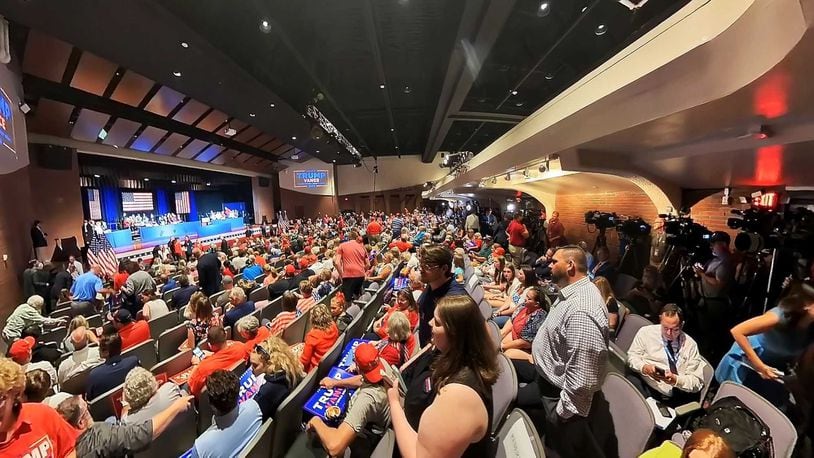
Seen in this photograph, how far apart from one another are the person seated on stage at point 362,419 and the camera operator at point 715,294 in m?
3.40

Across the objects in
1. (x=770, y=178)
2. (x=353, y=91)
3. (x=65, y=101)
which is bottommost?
(x=770, y=178)

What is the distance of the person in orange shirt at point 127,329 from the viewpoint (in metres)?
3.99

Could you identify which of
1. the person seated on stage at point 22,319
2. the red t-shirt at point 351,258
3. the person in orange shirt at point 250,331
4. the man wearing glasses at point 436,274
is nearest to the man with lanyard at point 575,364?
the man wearing glasses at point 436,274

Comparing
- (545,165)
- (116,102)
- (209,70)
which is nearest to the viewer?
(545,165)

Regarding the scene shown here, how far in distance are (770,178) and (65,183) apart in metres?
14.6

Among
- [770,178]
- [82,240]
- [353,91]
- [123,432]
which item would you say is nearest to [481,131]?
[353,91]

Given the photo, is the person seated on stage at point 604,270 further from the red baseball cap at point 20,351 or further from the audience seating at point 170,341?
the red baseball cap at point 20,351

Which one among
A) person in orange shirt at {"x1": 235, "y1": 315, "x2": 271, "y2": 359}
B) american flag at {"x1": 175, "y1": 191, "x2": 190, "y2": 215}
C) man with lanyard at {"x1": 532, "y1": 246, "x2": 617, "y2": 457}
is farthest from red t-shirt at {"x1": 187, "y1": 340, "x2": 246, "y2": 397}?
american flag at {"x1": 175, "y1": 191, "x2": 190, "y2": 215}

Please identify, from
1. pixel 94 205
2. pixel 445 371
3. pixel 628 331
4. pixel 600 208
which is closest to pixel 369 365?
pixel 445 371

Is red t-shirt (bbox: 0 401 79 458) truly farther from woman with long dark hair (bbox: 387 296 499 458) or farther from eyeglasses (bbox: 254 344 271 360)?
woman with long dark hair (bbox: 387 296 499 458)

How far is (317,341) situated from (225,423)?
1185mm

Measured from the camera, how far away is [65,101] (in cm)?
744

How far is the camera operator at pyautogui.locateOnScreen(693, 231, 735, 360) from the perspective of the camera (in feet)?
11.6

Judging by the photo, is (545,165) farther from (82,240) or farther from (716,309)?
(82,240)
